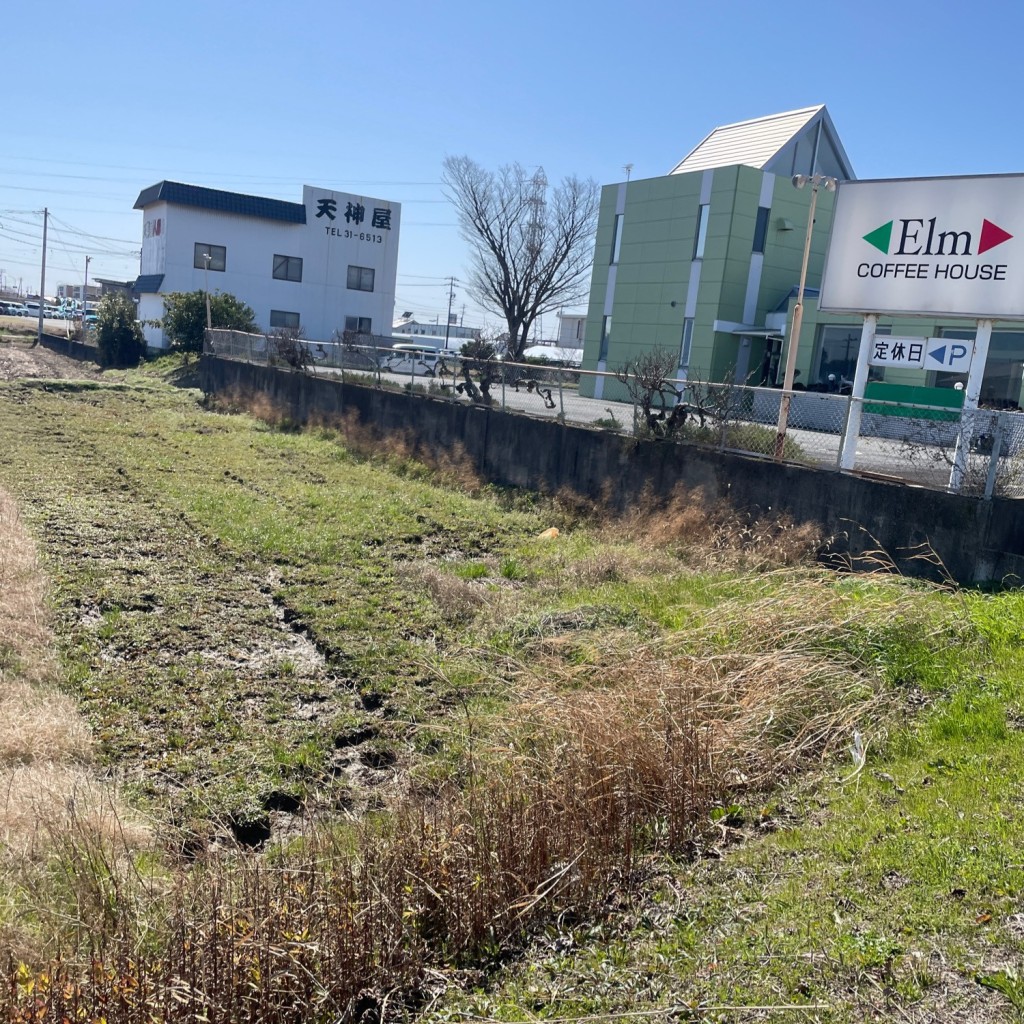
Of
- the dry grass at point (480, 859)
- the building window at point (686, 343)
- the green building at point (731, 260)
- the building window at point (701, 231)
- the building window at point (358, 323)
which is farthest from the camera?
the building window at point (358, 323)

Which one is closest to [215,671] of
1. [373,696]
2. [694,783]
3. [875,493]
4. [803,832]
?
[373,696]

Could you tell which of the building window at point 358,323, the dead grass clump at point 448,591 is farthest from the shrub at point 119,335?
the dead grass clump at point 448,591

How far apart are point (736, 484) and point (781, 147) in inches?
1078

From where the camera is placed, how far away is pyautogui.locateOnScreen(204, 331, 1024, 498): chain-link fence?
9648 millimetres

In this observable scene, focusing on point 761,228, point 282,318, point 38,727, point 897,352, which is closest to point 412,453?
point 897,352

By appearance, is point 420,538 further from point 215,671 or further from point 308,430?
point 308,430

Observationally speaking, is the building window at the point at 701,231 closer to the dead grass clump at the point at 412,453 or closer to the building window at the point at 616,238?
the building window at the point at 616,238

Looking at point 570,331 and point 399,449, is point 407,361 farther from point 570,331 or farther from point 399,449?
point 570,331

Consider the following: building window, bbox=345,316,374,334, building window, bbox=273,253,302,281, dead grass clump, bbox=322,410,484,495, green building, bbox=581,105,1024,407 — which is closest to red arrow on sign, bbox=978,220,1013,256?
dead grass clump, bbox=322,410,484,495

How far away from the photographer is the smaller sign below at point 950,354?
35.9 ft

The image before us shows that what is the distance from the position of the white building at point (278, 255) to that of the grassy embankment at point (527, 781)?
36.8 m

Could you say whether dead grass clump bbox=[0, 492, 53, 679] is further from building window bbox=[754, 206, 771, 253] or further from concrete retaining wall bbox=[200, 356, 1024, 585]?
building window bbox=[754, 206, 771, 253]

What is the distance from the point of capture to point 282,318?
48594mm

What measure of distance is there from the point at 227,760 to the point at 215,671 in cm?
160
